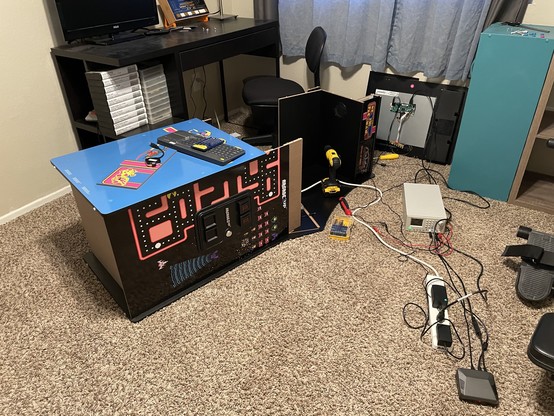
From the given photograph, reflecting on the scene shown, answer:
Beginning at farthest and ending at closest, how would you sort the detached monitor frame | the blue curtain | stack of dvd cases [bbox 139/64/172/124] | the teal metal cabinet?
the detached monitor frame < the blue curtain < stack of dvd cases [bbox 139/64/172/124] < the teal metal cabinet

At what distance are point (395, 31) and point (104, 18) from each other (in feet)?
5.32

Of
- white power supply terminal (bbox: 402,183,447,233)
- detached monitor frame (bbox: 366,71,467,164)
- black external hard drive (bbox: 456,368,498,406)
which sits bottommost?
black external hard drive (bbox: 456,368,498,406)

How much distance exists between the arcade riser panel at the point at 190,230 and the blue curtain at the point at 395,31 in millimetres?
1244

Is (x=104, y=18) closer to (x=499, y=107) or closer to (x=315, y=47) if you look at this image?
(x=315, y=47)

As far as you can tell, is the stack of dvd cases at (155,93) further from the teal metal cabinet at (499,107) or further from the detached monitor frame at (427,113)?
the teal metal cabinet at (499,107)

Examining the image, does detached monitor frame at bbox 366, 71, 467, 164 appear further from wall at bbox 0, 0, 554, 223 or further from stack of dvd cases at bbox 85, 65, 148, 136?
stack of dvd cases at bbox 85, 65, 148, 136

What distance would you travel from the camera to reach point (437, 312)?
5.00 feet

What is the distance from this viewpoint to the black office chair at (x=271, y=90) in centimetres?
A: 244

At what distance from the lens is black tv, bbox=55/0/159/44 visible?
192 centimetres

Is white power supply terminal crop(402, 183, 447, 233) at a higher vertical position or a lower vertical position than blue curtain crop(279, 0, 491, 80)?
lower

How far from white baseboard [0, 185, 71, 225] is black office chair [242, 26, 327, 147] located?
1.17 meters

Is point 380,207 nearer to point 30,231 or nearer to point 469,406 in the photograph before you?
point 469,406

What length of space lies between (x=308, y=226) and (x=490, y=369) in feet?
3.17

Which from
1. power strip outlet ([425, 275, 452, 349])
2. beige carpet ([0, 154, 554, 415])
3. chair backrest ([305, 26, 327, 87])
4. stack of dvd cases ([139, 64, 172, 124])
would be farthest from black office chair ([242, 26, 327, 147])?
power strip outlet ([425, 275, 452, 349])
